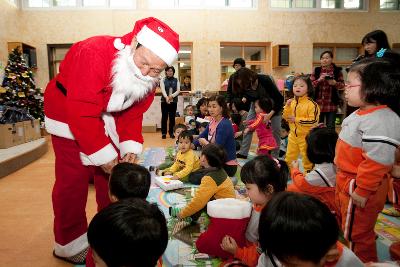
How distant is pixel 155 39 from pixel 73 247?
1.18m

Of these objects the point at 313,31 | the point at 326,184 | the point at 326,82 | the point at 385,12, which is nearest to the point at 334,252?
the point at 326,184

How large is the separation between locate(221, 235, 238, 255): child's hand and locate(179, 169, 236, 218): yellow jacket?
48cm

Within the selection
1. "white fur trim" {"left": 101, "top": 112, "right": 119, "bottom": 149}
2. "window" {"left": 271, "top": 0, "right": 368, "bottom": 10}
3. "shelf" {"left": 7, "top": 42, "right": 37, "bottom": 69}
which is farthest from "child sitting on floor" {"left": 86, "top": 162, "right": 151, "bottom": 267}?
"window" {"left": 271, "top": 0, "right": 368, "bottom": 10}

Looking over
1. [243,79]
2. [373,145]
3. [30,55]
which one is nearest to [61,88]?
[373,145]

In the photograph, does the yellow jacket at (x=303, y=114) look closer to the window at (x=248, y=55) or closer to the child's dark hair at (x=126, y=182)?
the child's dark hair at (x=126, y=182)

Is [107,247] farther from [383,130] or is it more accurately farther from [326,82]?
[326,82]

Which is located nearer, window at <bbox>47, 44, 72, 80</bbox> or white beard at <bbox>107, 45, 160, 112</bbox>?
white beard at <bbox>107, 45, 160, 112</bbox>

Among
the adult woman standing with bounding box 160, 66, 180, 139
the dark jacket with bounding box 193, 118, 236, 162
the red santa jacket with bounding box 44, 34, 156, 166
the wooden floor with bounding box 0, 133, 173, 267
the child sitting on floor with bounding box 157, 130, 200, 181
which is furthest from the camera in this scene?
the adult woman standing with bounding box 160, 66, 180, 139

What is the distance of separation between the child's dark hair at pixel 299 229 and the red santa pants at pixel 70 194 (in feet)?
3.54

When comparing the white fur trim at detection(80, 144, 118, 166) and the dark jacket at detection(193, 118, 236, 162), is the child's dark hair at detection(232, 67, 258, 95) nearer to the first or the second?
the dark jacket at detection(193, 118, 236, 162)

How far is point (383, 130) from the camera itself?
1.48m

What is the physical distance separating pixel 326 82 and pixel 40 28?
714cm

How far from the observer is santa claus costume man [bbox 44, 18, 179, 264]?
1.40 meters

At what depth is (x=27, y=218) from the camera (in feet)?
7.82
